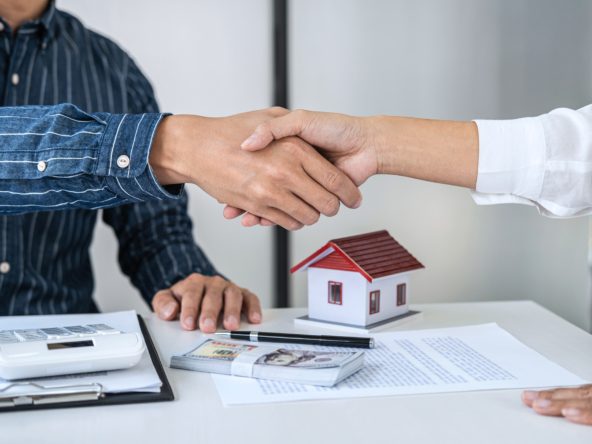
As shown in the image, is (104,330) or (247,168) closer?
(104,330)

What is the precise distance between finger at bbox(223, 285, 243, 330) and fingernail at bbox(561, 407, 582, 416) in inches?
20.8

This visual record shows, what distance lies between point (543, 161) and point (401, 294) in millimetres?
316

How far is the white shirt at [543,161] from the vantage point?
3.39 ft

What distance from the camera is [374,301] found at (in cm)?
115

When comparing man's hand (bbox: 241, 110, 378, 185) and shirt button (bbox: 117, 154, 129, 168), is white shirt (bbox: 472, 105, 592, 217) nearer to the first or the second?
man's hand (bbox: 241, 110, 378, 185)

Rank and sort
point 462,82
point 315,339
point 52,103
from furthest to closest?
point 462,82 < point 52,103 < point 315,339

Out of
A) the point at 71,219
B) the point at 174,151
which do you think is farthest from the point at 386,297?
the point at 71,219

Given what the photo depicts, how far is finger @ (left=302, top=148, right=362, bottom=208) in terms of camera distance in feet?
3.78

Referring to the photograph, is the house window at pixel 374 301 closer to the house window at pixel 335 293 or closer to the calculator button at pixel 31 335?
the house window at pixel 335 293

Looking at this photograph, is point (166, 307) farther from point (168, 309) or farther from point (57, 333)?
point (57, 333)

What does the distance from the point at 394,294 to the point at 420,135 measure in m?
0.26

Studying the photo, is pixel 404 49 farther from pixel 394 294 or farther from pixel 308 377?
pixel 308 377

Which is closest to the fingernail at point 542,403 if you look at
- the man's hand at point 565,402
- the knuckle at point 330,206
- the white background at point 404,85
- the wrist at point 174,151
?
the man's hand at point 565,402

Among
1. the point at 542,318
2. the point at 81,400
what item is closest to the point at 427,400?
the point at 81,400
